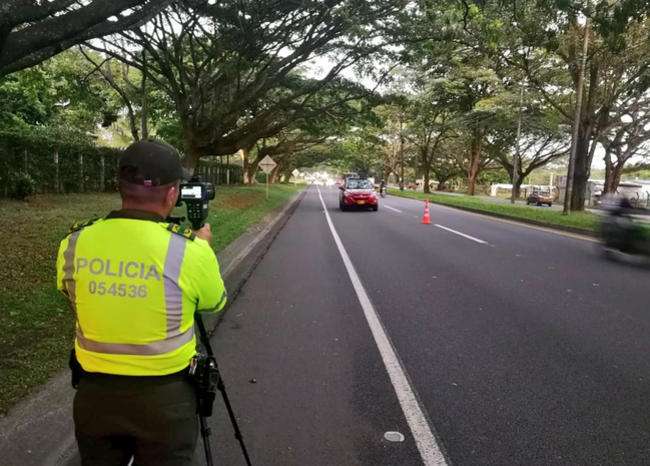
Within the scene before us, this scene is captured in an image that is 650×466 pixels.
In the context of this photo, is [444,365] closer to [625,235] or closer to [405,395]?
[405,395]

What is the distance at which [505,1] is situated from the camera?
9.25 m

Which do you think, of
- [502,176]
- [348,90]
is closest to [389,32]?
[348,90]

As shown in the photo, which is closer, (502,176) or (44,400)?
(44,400)

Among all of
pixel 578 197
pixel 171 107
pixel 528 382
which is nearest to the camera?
pixel 528 382

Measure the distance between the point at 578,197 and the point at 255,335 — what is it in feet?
78.4

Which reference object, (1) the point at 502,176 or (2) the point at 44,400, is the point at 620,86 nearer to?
(2) the point at 44,400

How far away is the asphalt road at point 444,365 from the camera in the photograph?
3.24 metres

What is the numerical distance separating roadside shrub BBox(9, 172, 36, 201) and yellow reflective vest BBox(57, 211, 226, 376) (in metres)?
13.5

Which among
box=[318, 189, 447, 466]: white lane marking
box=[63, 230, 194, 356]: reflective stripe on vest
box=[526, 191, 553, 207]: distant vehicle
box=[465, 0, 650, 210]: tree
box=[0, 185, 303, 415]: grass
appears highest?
box=[465, 0, 650, 210]: tree

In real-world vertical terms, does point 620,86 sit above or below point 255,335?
above

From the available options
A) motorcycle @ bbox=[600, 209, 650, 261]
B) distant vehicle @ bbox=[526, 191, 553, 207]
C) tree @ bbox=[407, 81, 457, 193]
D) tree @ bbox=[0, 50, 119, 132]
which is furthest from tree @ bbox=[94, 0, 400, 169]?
distant vehicle @ bbox=[526, 191, 553, 207]

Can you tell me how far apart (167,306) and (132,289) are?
13 cm

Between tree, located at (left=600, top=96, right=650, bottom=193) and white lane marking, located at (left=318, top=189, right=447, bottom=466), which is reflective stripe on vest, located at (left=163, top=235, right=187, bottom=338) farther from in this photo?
tree, located at (left=600, top=96, right=650, bottom=193)

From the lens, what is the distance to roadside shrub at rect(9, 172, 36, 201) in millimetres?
13328
